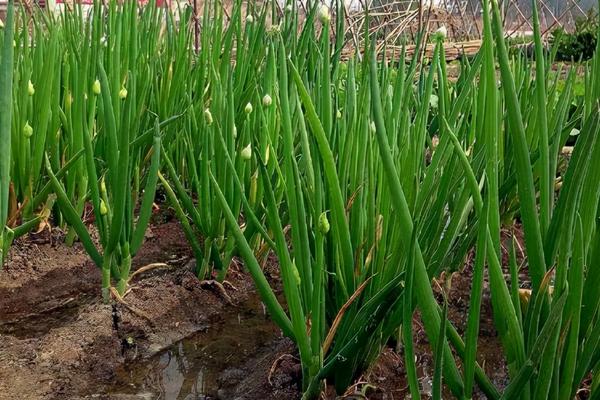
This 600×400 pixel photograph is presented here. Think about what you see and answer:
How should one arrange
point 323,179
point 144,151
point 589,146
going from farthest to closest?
point 144,151 < point 323,179 < point 589,146

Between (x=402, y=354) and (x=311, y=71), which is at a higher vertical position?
(x=311, y=71)

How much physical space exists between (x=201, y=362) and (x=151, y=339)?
0.34 feet

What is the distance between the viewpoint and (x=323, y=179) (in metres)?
0.98

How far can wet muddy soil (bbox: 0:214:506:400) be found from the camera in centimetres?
98

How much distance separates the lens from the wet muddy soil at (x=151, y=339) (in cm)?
98

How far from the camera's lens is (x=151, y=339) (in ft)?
3.70

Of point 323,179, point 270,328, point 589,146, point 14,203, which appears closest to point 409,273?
point 589,146

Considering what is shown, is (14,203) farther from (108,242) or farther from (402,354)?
(402,354)

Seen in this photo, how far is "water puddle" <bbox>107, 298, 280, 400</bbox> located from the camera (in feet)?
3.25

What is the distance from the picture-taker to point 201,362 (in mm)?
1078

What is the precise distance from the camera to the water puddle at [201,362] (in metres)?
0.99

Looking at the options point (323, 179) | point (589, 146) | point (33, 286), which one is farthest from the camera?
point (33, 286)

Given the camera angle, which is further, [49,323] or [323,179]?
[49,323]

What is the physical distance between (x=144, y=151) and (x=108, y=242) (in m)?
0.49
